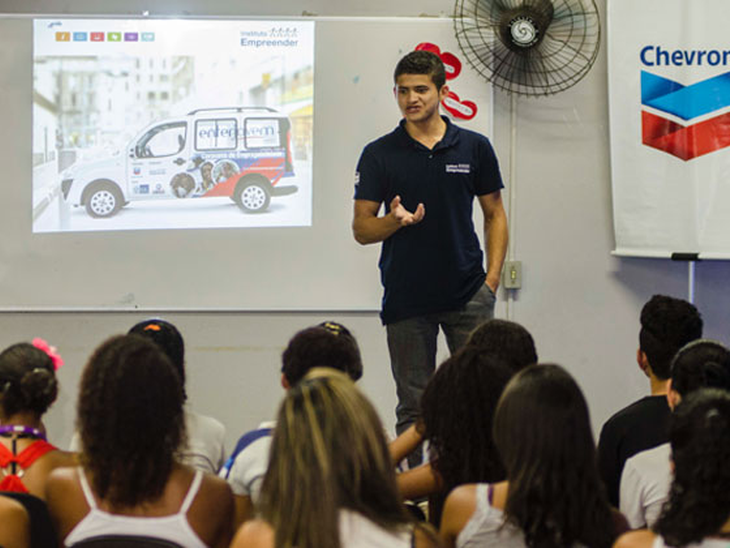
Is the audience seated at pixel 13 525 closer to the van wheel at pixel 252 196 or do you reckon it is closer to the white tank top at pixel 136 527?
the white tank top at pixel 136 527

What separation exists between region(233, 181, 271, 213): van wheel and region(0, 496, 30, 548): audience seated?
8.63 ft

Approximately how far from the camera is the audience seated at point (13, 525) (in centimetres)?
155

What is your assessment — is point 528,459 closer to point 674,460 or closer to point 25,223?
point 674,460

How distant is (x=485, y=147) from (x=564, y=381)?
5.80 feet

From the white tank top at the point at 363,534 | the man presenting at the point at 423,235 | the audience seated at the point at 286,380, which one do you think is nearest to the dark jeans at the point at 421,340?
the man presenting at the point at 423,235

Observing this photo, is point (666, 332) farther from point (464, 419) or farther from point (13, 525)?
point (13, 525)

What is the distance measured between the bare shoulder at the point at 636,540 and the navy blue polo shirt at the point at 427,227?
1.68m

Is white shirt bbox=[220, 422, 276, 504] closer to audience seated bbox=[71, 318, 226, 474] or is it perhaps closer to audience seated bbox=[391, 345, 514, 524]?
audience seated bbox=[71, 318, 226, 474]

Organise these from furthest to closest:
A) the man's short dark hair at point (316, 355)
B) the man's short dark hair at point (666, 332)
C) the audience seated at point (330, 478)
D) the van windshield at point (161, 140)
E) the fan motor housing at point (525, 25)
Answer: the van windshield at point (161, 140) < the fan motor housing at point (525, 25) < the man's short dark hair at point (666, 332) < the man's short dark hair at point (316, 355) < the audience seated at point (330, 478)

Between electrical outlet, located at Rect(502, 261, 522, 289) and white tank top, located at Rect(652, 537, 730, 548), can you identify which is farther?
electrical outlet, located at Rect(502, 261, 522, 289)

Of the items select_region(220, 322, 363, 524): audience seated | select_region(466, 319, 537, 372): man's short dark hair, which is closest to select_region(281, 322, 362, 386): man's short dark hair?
select_region(220, 322, 363, 524): audience seated

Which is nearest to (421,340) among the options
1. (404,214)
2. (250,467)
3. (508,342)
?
(404,214)

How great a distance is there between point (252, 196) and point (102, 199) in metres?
0.68

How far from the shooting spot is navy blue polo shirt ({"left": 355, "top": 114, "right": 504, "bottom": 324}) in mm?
3098
